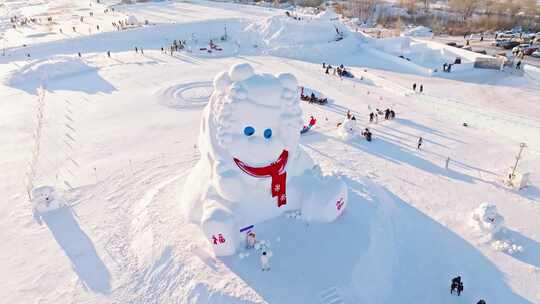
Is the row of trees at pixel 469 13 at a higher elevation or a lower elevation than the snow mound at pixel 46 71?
higher

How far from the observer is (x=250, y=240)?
12.1m

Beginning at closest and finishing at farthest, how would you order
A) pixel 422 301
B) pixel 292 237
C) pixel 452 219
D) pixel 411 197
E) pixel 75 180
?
pixel 422 301, pixel 292 237, pixel 452 219, pixel 411 197, pixel 75 180

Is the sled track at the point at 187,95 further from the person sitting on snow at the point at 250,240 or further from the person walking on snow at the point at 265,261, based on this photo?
the person walking on snow at the point at 265,261

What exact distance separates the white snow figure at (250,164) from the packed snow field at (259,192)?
0.05 meters

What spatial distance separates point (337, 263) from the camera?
11.8 m

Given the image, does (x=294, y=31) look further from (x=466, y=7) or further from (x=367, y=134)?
(x=466, y=7)

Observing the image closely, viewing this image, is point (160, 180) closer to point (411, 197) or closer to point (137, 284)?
point (137, 284)

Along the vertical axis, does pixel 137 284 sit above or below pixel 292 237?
below

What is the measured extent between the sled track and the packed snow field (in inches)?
6.7

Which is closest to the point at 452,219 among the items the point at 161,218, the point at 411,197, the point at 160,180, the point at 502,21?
the point at 411,197

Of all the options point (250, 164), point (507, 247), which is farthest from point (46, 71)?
point (507, 247)

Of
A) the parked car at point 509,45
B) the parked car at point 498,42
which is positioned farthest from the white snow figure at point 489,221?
the parked car at point 498,42

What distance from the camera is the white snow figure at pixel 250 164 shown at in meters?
11.1

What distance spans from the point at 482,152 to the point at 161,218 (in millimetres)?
15648
